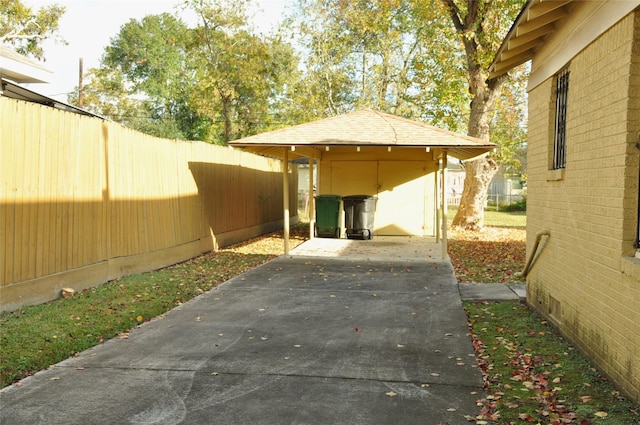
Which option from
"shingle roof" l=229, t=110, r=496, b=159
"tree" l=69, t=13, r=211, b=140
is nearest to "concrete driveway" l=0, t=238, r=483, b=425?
"shingle roof" l=229, t=110, r=496, b=159

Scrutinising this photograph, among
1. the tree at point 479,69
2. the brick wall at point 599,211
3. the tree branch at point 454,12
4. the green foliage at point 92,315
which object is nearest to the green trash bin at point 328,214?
the green foliage at point 92,315

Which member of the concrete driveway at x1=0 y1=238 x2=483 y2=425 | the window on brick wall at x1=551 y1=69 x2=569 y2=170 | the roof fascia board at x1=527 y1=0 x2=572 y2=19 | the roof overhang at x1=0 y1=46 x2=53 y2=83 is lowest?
the concrete driveway at x1=0 y1=238 x2=483 y2=425

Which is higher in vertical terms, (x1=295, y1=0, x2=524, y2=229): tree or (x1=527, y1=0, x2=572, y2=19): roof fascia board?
(x1=295, y1=0, x2=524, y2=229): tree

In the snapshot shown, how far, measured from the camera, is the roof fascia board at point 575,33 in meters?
5.48

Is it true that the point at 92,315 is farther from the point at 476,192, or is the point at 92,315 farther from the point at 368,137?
the point at 476,192

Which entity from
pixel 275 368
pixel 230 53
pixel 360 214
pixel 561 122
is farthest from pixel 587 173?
pixel 230 53

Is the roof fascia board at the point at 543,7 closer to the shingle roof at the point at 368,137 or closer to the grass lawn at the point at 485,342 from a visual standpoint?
the grass lawn at the point at 485,342

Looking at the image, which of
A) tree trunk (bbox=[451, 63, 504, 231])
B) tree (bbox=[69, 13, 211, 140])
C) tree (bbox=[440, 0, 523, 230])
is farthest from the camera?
tree (bbox=[69, 13, 211, 140])

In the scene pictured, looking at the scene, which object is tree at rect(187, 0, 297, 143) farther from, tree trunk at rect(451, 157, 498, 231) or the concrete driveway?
the concrete driveway

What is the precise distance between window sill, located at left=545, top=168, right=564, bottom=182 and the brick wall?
0.04 ft

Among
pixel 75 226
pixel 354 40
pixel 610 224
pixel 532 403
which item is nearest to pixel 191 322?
pixel 75 226

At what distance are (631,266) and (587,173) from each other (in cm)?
160

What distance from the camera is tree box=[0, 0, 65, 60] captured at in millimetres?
27578

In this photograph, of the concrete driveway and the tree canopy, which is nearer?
the concrete driveway
